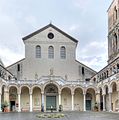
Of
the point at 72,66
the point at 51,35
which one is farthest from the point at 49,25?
the point at 72,66

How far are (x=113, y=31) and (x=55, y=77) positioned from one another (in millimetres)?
12534

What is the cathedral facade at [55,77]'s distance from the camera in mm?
51406

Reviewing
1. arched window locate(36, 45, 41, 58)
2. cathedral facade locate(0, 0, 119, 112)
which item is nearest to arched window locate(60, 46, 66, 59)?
cathedral facade locate(0, 0, 119, 112)

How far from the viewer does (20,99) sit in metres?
53.3

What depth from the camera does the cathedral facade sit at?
51406 mm

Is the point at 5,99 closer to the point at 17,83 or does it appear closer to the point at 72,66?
the point at 17,83

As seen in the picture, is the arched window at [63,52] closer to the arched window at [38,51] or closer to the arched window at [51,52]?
the arched window at [51,52]

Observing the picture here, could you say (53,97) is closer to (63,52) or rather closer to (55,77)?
(55,77)

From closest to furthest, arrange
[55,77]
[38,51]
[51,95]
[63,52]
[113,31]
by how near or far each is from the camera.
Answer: [113,31]
[55,77]
[51,95]
[38,51]
[63,52]

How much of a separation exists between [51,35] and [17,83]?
470 inches

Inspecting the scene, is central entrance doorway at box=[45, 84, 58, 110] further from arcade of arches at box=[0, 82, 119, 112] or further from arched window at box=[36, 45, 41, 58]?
arched window at box=[36, 45, 41, 58]

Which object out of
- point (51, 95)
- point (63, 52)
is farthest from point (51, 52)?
point (51, 95)

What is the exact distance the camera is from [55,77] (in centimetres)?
5281

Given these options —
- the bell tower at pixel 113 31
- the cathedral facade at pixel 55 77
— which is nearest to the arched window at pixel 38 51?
the cathedral facade at pixel 55 77
